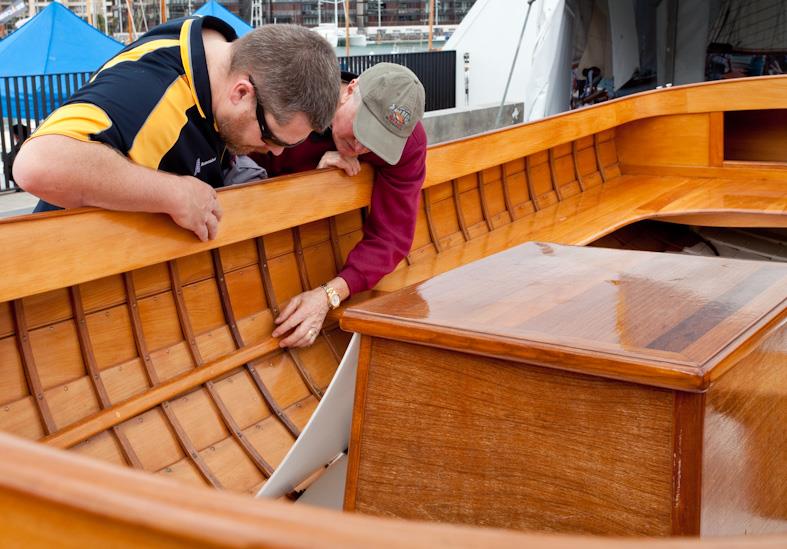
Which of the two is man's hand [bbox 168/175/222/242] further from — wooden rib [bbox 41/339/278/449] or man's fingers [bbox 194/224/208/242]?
wooden rib [bbox 41/339/278/449]

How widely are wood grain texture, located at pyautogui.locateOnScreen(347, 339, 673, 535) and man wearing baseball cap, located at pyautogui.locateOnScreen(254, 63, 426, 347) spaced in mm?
1346

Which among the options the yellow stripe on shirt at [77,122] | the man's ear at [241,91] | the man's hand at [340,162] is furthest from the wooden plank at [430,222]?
the yellow stripe on shirt at [77,122]

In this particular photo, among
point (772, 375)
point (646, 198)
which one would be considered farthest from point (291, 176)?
point (646, 198)

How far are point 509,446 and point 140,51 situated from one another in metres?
1.66

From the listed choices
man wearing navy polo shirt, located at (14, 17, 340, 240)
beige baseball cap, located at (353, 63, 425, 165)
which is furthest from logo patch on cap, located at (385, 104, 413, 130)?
man wearing navy polo shirt, located at (14, 17, 340, 240)

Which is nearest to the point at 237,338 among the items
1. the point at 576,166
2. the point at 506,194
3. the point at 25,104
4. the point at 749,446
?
the point at 749,446

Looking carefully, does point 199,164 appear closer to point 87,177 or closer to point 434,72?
point 87,177

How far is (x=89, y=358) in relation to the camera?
7.94 feet

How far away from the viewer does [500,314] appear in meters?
1.65

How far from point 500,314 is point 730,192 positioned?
4.43 meters

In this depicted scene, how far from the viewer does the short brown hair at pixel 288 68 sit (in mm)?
2371

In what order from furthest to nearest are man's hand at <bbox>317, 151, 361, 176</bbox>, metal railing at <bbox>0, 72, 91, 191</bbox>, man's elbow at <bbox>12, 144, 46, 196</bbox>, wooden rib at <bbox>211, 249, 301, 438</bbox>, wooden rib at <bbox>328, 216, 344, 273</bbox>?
metal railing at <bbox>0, 72, 91, 191</bbox>
wooden rib at <bbox>328, 216, 344, 273</bbox>
man's hand at <bbox>317, 151, 361, 176</bbox>
wooden rib at <bbox>211, 249, 301, 438</bbox>
man's elbow at <bbox>12, 144, 46, 196</bbox>

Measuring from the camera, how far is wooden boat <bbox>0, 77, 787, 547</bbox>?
2.30 ft

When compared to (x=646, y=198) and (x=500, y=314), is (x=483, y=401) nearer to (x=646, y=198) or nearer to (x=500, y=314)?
(x=500, y=314)
